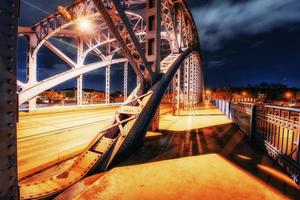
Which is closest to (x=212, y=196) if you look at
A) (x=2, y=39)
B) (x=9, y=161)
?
(x=9, y=161)

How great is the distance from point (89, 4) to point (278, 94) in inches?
3709

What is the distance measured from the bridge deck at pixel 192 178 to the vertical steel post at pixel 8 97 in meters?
1.36

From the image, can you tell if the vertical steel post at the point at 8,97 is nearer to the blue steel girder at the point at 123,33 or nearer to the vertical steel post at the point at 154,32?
the blue steel girder at the point at 123,33

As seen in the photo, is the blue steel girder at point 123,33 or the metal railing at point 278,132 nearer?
the metal railing at point 278,132

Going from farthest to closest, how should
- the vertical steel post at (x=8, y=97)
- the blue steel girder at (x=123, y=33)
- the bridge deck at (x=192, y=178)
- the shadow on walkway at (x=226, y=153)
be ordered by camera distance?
the blue steel girder at (x=123, y=33) → the shadow on walkway at (x=226, y=153) → the bridge deck at (x=192, y=178) → the vertical steel post at (x=8, y=97)

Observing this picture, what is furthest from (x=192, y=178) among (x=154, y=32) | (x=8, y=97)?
(x=154, y=32)

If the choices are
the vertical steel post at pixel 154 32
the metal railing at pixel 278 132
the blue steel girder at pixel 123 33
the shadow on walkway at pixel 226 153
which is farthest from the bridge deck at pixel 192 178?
the vertical steel post at pixel 154 32

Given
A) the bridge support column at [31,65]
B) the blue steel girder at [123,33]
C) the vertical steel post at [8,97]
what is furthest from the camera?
the bridge support column at [31,65]

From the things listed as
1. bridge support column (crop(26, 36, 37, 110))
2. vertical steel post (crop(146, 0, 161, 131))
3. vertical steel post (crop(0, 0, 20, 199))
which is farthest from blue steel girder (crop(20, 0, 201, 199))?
bridge support column (crop(26, 36, 37, 110))

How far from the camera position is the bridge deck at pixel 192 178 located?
279cm

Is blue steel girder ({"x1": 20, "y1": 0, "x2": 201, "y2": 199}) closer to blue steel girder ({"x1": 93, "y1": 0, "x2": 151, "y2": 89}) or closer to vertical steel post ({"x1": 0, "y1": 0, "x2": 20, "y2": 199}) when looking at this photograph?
blue steel girder ({"x1": 93, "y1": 0, "x2": 151, "y2": 89})

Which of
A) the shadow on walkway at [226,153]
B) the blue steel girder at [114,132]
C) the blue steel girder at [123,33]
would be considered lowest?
the shadow on walkway at [226,153]

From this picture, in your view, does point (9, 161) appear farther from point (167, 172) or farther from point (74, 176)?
point (167, 172)

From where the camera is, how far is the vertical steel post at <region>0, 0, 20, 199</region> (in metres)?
1.58
